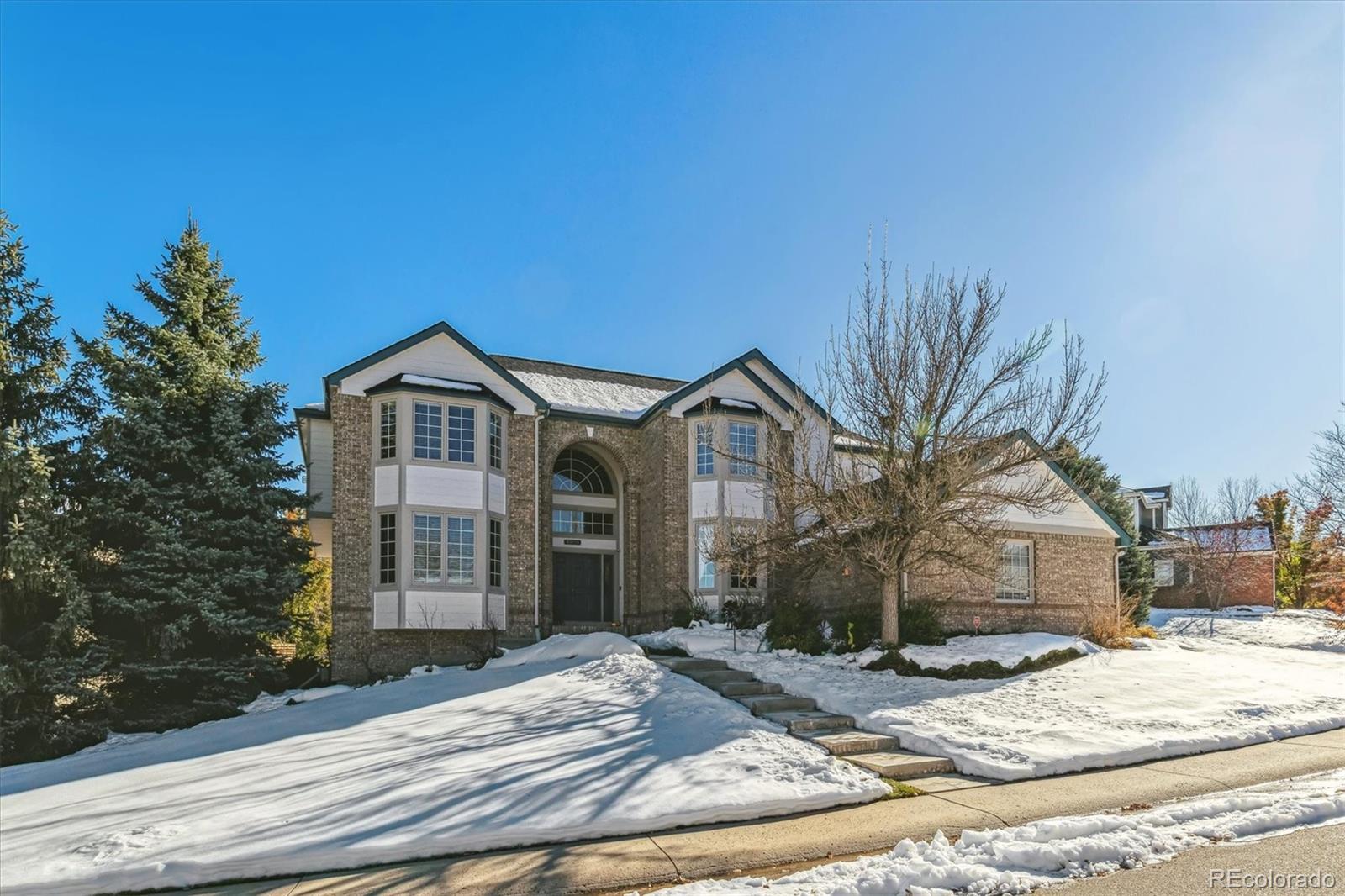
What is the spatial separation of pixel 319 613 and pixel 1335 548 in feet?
88.4

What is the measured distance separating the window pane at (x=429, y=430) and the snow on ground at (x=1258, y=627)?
710 inches

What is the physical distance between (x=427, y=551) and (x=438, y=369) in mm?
4052

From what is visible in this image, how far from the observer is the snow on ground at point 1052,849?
6086 mm

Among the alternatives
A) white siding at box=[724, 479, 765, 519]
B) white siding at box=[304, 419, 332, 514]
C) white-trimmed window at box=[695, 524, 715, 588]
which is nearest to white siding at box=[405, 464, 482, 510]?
white siding at box=[304, 419, 332, 514]

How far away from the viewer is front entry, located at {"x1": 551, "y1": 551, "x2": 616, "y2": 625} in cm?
2225

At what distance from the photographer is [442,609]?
729 inches

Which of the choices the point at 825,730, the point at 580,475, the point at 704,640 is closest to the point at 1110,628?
the point at 704,640

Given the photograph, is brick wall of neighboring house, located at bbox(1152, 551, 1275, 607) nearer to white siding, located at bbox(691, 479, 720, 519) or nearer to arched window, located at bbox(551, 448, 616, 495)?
white siding, located at bbox(691, 479, 720, 519)

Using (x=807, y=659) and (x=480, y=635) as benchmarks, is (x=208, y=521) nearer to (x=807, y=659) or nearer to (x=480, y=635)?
(x=480, y=635)

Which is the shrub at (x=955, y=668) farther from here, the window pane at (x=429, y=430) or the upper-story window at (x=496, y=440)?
the window pane at (x=429, y=430)

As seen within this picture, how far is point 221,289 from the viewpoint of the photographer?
18.1 metres

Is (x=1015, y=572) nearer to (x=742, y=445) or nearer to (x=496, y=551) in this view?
(x=742, y=445)

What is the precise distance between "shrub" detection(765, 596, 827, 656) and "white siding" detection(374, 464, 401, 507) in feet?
27.3

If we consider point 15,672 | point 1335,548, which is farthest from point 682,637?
point 1335,548
